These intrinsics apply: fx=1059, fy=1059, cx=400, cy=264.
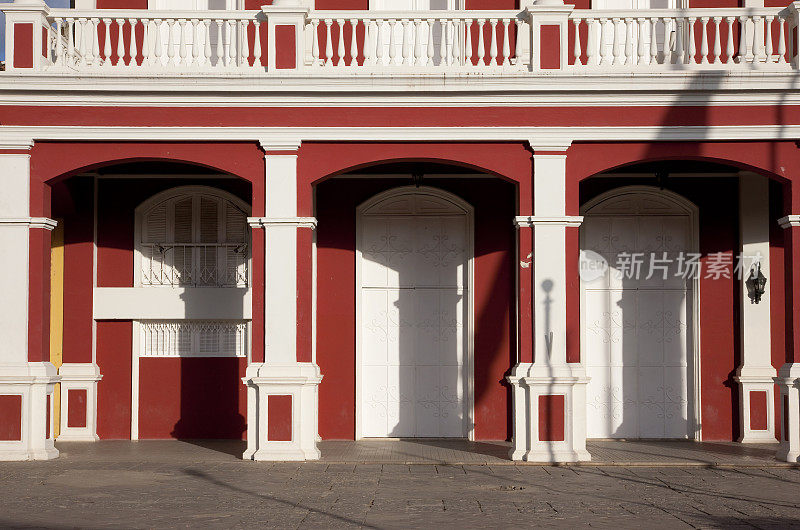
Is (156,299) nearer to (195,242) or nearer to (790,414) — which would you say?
(195,242)

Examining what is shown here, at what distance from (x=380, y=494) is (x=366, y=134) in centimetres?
447

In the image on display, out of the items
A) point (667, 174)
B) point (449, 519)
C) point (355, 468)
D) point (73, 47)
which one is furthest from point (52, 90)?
point (667, 174)

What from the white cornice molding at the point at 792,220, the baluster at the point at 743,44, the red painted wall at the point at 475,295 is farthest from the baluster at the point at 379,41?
the white cornice molding at the point at 792,220

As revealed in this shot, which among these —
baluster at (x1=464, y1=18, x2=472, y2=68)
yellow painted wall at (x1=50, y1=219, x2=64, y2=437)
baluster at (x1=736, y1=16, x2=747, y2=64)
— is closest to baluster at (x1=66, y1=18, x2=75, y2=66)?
A: yellow painted wall at (x1=50, y1=219, x2=64, y2=437)

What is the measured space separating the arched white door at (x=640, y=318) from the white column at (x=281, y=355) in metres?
4.28

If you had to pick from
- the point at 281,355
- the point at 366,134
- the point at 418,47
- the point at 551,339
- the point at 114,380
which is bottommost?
the point at 114,380

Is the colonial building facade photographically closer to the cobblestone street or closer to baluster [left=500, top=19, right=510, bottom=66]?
baluster [left=500, top=19, right=510, bottom=66]

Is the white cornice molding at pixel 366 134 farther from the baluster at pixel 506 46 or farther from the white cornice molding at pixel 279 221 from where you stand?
the white cornice molding at pixel 279 221

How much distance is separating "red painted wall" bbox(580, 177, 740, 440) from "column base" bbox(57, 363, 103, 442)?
7.14 metres

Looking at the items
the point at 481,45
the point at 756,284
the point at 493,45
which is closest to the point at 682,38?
the point at 493,45

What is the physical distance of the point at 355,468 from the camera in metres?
11.6

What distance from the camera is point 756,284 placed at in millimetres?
13953

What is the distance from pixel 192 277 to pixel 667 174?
6.58 m

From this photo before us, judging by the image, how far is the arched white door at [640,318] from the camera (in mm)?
14406
